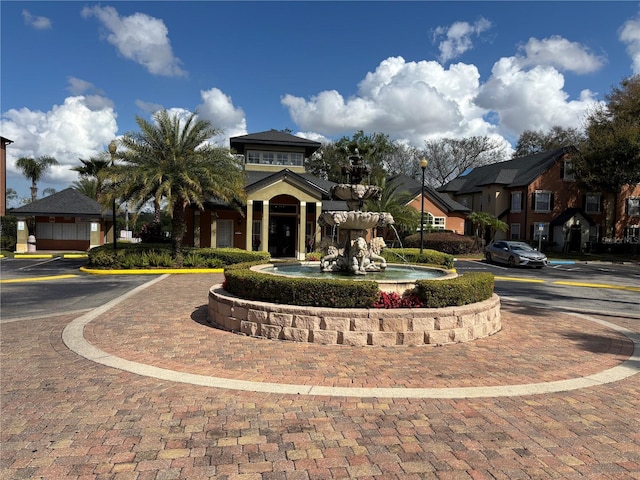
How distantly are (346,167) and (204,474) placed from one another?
29.9 ft

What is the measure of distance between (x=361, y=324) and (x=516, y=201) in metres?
37.2

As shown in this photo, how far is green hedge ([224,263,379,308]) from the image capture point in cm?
730

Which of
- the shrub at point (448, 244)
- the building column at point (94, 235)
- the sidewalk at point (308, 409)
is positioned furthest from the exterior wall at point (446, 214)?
the sidewalk at point (308, 409)

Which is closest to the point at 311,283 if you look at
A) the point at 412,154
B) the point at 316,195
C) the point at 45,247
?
the point at 316,195

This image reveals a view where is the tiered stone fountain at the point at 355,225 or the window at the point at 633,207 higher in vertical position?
the window at the point at 633,207

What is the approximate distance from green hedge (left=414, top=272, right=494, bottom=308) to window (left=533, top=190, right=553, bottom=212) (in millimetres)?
33918

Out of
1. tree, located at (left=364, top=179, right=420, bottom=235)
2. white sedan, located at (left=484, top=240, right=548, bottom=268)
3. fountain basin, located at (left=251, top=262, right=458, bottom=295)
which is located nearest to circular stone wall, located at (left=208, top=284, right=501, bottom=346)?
fountain basin, located at (left=251, top=262, right=458, bottom=295)

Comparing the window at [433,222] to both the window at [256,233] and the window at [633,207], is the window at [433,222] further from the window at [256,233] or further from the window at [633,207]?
the window at [633,207]

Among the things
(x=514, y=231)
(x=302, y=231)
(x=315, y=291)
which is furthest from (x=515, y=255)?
(x=315, y=291)

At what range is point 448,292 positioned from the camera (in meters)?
7.63

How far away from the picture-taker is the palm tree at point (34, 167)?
44.8 metres

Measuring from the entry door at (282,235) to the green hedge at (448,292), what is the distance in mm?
20779

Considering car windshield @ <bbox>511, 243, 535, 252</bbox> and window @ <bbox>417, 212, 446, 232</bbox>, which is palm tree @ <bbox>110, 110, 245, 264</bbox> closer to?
car windshield @ <bbox>511, 243, 535, 252</bbox>

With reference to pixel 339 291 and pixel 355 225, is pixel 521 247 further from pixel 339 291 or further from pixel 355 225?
pixel 339 291
